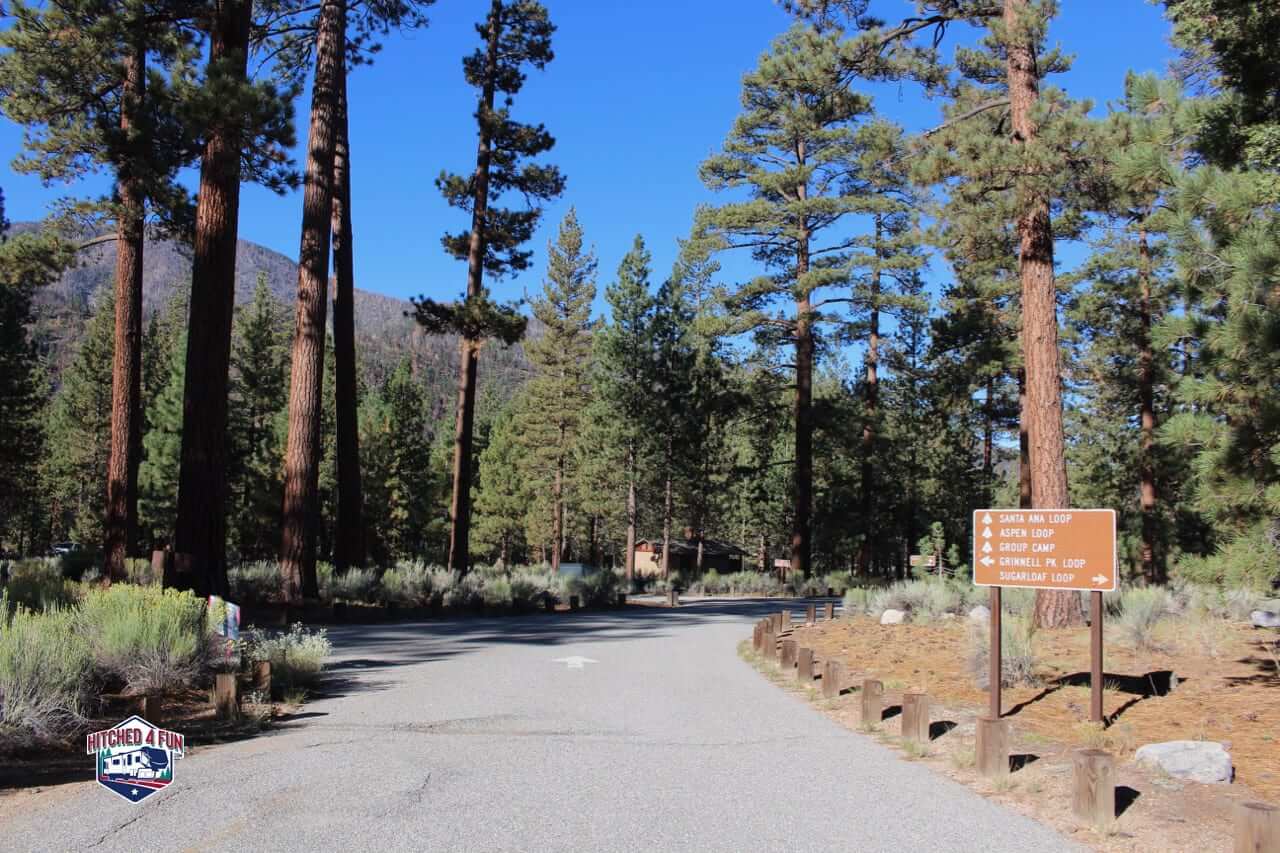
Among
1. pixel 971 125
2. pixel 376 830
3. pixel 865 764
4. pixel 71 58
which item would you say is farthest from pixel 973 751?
pixel 71 58

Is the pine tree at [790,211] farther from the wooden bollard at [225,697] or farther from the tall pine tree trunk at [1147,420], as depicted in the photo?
the wooden bollard at [225,697]

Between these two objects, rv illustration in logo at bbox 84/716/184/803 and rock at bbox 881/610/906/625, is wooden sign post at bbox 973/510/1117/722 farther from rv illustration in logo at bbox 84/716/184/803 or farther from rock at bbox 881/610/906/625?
rock at bbox 881/610/906/625

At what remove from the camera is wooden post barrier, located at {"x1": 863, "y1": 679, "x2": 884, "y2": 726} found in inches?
328

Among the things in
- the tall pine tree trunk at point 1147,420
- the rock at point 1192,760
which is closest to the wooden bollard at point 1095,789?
the rock at point 1192,760

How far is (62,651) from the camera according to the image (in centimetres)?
689

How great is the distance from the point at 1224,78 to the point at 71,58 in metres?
17.3

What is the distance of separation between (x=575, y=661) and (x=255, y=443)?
4267cm

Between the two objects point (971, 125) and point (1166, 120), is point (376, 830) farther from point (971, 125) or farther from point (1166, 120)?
point (971, 125)

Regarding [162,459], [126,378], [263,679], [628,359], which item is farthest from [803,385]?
[162,459]

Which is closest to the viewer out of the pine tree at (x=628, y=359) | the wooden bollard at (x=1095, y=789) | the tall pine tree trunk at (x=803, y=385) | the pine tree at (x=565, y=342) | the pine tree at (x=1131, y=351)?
the wooden bollard at (x=1095, y=789)

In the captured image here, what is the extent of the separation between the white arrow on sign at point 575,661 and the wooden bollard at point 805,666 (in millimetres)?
2846

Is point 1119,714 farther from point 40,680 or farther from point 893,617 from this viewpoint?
point 40,680

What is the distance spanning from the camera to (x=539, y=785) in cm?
592

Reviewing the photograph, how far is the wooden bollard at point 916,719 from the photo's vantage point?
7.48 m
